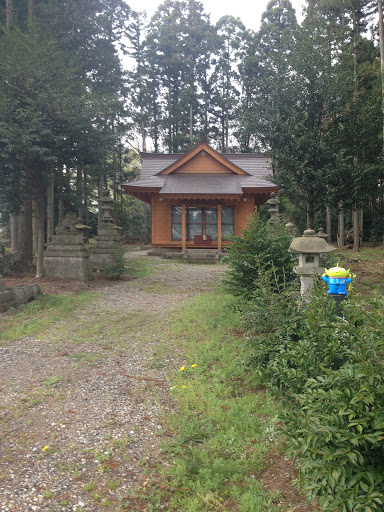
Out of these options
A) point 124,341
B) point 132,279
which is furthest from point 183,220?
point 124,341

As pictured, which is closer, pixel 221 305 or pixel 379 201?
pixel 221 305

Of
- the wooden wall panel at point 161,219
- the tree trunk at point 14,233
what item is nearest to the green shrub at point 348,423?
the tree trunk at point 14,233

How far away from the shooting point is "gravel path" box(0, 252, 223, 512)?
232 cm

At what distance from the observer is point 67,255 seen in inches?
375

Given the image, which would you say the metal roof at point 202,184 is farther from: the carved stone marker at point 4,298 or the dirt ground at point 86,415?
the dirt ground at point 86,415

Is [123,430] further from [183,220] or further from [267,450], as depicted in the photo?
[183,220]

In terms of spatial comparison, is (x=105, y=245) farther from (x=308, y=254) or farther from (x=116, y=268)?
(x=308, y=254)

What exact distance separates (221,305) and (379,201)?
17.3 meters

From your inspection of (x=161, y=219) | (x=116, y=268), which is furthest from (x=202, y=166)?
(x=116, y=268)

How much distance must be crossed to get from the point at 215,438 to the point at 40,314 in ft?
16.0

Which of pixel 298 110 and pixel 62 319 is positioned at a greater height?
pixel 298 110

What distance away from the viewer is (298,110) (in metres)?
8.90

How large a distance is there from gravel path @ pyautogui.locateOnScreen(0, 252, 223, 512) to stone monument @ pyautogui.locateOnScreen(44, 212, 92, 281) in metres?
3.46

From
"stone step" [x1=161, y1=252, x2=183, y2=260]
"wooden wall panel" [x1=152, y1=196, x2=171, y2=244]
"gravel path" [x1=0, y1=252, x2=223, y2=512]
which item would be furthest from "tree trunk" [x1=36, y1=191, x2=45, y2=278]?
"wooden wall panel" [x1=152, y1=196, x2=171, y2=244]
